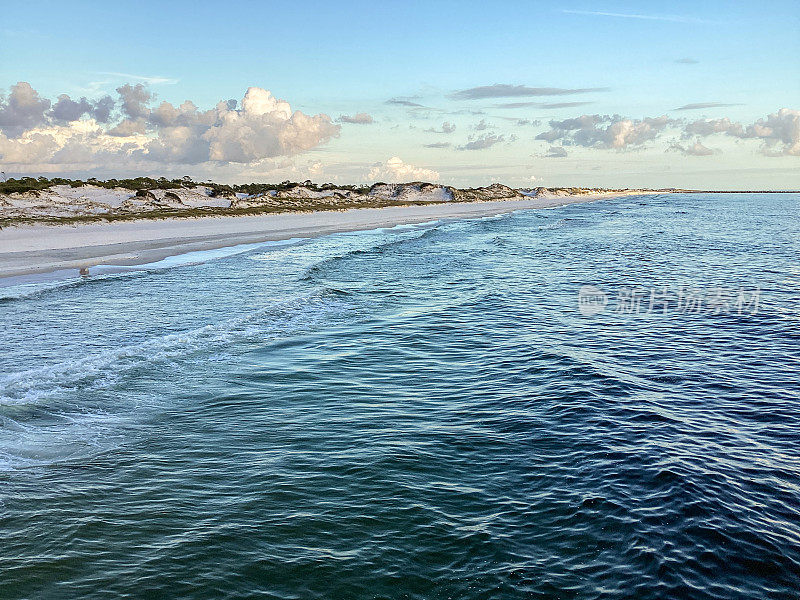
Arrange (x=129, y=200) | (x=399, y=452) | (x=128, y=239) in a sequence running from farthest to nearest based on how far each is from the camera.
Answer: (x=129, y=200) → (x=128, y=239) → (x=399, y=452)

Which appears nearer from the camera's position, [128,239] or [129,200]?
[128,239]

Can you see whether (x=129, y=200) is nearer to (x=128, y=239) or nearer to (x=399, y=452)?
(x=128, y=239)

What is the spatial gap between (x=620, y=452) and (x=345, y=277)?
20929 mm

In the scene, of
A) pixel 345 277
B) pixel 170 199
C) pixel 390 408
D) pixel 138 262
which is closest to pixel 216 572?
pixel 390 408

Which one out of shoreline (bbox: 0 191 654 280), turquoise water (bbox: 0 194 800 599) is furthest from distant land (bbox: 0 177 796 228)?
turquoise water (bbox: 0 194 800 599)

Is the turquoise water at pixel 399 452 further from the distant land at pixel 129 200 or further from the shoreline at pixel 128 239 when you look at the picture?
the distant land at pixel 129 200

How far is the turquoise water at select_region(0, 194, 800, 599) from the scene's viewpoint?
6133mm

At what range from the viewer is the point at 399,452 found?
8883 millimetres

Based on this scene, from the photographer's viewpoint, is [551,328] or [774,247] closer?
[551,328]

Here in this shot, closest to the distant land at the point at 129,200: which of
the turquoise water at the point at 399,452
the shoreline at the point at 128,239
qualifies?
the shoreline at the point at 128,239

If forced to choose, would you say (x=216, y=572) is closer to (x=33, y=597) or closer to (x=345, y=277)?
Answer: (x=33, y=597)

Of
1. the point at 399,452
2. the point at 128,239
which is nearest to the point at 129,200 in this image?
the point at 128,239

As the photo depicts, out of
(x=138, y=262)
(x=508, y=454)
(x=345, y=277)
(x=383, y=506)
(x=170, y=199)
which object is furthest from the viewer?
(x=170, y=199)

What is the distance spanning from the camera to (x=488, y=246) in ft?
150
